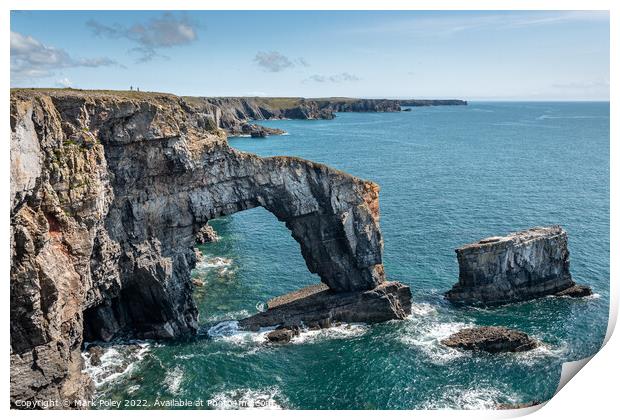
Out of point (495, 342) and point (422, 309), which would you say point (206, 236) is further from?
point (495, 342)

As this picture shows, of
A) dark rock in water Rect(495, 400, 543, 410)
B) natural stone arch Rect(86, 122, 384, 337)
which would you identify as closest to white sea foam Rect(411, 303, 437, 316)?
natural stone arch Rect(86, 122, 384, 337)

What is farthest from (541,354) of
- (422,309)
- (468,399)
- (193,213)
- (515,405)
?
(193,213)

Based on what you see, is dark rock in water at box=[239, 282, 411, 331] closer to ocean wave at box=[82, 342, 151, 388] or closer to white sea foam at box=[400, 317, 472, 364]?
white sea foam at box=[400, 317, 472, 364]

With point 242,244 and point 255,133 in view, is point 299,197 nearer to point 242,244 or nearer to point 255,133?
point 242,244

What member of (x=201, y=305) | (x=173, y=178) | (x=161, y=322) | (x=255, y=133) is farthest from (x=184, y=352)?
(x=255, y=133)

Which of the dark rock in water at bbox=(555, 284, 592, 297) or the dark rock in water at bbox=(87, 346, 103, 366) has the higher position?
the dark rock in water at bbox=(555, 284, 592, 297)

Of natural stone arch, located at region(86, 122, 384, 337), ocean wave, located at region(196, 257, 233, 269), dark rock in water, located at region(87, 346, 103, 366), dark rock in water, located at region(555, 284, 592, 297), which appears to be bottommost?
dark rock in water, located at region(87, 346, 103, 366)
